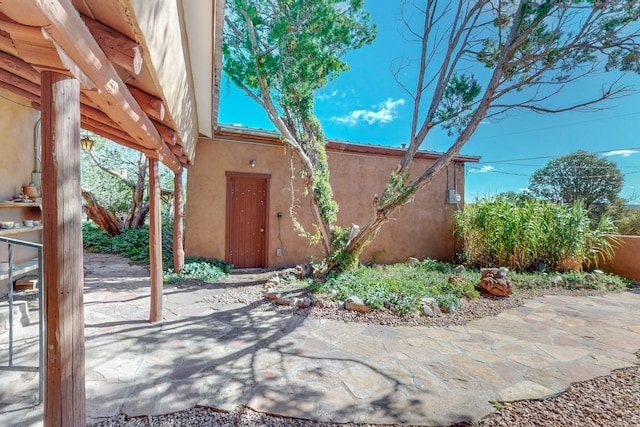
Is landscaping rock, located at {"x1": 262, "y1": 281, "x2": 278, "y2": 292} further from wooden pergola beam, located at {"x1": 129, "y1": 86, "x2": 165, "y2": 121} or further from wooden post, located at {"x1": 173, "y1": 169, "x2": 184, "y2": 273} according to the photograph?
wooden pergola beam, located at {"x1": 129, "y1": 86, "x2": 165, "y2": 121}

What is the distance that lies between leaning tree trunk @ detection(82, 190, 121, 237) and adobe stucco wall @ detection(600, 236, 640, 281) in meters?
14.2

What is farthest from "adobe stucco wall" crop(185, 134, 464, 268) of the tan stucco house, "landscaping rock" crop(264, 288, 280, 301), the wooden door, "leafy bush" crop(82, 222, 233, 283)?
"landscaping rock" crop(264, 288, 280, 301)

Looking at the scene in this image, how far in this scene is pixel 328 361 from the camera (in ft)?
8.55

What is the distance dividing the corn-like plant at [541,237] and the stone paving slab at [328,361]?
Answer: 2268 millimetres

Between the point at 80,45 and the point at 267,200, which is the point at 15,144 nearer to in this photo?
the point at 267,200

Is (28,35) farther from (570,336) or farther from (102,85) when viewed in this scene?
(570,336)

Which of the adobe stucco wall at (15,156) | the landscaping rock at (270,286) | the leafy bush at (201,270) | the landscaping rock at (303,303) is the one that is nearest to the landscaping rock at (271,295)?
the landscaping rock at (270,286)

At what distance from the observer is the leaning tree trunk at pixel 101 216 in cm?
959

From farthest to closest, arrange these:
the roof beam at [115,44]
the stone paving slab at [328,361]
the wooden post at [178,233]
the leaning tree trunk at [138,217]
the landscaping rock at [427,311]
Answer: the leaning tree trunk at [138,217] < the wooden post at [178,233] < the landscaping rock at [427,311] < the stone paving slab at [328,361] < the roof beam at [115,44]

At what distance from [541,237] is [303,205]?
5.40m

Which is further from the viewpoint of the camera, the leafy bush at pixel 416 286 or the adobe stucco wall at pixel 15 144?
the leafy bush at pixel 416 286

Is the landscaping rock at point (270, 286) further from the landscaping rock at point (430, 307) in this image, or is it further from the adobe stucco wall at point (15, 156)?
the adobe stucco wall at point (15, 156)

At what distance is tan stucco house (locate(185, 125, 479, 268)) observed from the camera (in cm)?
630

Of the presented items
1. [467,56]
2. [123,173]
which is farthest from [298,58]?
[123,173]
